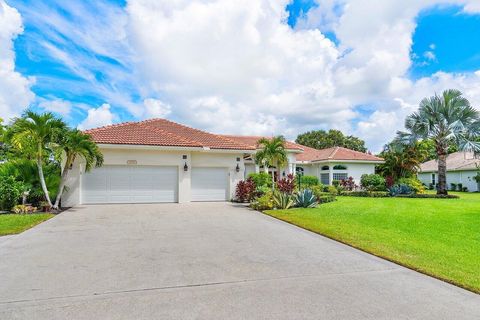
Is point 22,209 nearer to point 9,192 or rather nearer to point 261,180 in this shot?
point 9,192

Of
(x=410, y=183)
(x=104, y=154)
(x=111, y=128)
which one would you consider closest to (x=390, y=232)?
(x=104, y=154)

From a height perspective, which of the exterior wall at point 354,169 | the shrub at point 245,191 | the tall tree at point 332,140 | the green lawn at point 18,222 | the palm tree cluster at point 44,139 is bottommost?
the green lawn at point 18,222

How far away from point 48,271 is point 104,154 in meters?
13.0

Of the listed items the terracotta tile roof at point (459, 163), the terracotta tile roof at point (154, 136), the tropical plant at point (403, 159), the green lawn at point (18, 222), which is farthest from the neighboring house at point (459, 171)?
the green lawn at point (18, 222)

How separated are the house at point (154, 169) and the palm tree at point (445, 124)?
16.5 meters

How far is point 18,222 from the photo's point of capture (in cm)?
1104

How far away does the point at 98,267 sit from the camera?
6113 millimetres

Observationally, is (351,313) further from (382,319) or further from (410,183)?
(410,183)

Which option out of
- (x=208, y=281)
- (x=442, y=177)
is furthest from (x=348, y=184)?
(x=208, y=281)

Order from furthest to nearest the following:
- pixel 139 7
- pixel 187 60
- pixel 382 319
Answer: pixel 187 60
pixel 139 7
pixel 382 319

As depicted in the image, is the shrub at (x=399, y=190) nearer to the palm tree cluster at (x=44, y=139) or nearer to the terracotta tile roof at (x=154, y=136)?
the terracotta tile roof at (x=154, y=136)

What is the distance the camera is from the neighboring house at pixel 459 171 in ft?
118

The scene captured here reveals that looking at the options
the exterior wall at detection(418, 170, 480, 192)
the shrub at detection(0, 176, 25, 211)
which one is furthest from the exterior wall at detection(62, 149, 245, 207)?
the exterior wall at detection(418, 170, 480, 192)

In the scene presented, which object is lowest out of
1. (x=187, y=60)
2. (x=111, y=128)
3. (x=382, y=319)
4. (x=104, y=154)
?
(x=382, y=319)
